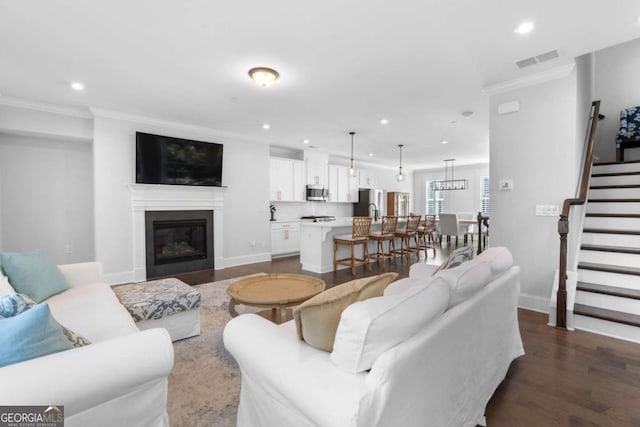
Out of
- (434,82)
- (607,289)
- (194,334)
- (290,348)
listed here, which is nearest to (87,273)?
(194,334)

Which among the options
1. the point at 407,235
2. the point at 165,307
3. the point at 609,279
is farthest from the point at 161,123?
the point at 609,279

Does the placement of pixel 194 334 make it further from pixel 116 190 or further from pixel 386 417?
pixel 116 190

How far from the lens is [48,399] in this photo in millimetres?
893

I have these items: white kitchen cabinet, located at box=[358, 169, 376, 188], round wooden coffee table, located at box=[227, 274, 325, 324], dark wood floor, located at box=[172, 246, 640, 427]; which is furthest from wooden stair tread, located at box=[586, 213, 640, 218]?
white kitchen cabinet, located at box=[358, 169, 376, 188]

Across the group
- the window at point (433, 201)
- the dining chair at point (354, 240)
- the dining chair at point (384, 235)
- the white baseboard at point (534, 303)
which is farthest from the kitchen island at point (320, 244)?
the window at point (433, 201)

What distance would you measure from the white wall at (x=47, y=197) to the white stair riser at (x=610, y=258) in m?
7.17

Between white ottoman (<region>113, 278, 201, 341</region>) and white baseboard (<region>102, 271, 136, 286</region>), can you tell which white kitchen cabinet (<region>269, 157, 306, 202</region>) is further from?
white ottoman (<region>113, 278, 201, 341</region>)

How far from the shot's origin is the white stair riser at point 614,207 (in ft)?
11.8

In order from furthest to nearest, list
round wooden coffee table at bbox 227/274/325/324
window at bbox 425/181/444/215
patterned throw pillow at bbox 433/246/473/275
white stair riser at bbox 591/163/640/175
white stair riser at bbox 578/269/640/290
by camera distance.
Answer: window at bbox 425/181/444/215 < white stair riser at bbox 591/163/640/175 < white stair riser at bbox 578/269/640/290 < round wooden coffee table at bbox 227/274/325/324 < patterned throw pillow at bbox 433/246/473/275

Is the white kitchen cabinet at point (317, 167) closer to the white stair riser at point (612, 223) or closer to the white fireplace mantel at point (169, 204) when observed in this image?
the white fireplace mantel at point (169, 204)

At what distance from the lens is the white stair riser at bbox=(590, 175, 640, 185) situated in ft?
12.9

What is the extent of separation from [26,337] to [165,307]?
5.18 feet

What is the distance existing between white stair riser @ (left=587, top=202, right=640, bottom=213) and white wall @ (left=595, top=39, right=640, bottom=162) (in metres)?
1.54

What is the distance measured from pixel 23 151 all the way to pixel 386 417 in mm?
6032
